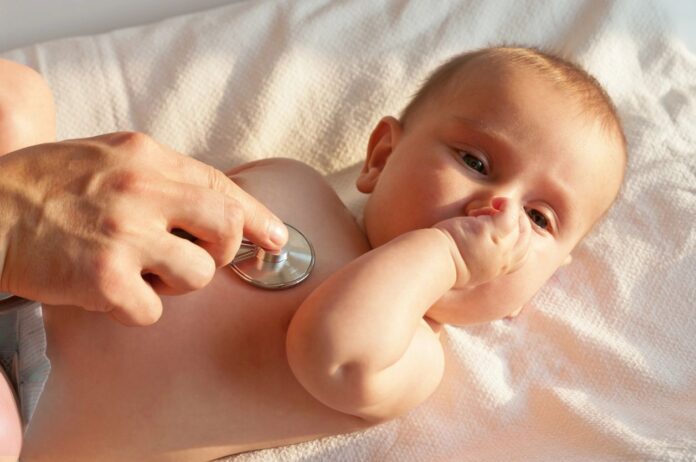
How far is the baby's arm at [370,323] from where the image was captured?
2.95 ft

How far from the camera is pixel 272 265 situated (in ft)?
3.27

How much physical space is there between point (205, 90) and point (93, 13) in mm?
297

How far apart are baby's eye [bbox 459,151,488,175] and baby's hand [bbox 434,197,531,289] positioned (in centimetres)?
9

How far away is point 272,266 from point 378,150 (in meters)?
0.34

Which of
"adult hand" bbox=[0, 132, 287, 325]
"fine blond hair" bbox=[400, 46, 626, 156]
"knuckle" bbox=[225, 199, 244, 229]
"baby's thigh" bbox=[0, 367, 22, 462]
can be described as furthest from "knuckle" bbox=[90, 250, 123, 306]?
"fine blond hair" bbox=[400, 46, 626, 156]

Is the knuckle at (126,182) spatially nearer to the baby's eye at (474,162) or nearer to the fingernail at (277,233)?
the fingernail at (277,233)

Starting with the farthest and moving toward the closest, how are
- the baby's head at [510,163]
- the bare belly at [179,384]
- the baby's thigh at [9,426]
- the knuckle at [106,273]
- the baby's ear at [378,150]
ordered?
the baby's ear at [378,150], the baby's head at [510,163], the bare belly at [179,384], the baby's thigh at [9,426], the knuckle at [106,273]

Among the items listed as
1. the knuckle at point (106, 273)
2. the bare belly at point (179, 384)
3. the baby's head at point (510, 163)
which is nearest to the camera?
the knuckle at point (106, 273)

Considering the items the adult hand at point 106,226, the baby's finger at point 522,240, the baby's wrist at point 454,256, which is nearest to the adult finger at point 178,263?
the adult hand at point 106,226

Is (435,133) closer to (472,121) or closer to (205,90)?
(472,121)

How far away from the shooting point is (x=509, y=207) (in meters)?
1.01

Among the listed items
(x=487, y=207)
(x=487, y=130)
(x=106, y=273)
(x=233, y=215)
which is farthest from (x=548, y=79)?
(x=106, y=273)

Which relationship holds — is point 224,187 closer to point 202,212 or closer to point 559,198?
point 202,212

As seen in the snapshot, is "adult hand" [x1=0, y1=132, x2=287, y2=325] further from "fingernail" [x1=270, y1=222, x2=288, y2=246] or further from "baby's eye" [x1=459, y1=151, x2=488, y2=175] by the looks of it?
"baby's eye" [x1=459, y1=151, x2=488, y2=175]
